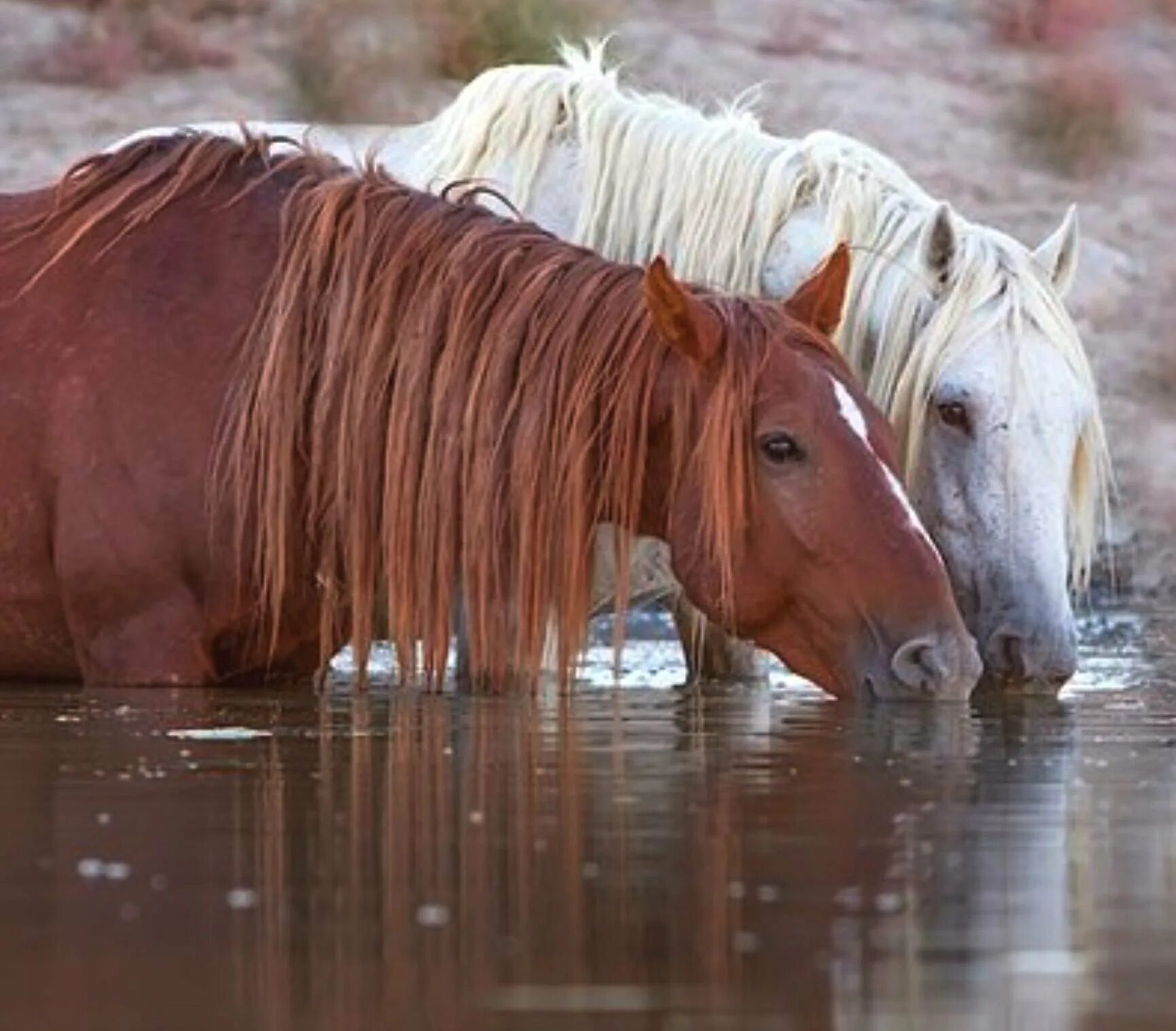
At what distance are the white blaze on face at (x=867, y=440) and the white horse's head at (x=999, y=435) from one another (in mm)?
863

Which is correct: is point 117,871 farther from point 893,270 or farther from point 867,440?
point 893,270

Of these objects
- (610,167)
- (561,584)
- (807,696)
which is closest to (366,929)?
(561,584)

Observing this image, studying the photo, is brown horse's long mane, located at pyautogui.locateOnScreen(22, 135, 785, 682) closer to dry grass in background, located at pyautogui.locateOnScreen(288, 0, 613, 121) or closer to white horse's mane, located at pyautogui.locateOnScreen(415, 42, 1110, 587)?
white horse's mane, located at pyautogui.locateOnScreen(415, 42, 1110, 587)

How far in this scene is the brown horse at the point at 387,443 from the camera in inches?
285

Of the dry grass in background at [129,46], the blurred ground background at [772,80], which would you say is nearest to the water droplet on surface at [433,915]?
the blurred ground background at [772,80]

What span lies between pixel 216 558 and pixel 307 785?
180 centimetres

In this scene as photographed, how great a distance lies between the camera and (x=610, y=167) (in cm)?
877

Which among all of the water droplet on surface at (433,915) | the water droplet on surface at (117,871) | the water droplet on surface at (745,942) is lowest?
the water droplet on surface at (745,942)

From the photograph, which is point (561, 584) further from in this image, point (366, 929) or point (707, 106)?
point (707, 106)

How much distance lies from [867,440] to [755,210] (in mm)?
1529

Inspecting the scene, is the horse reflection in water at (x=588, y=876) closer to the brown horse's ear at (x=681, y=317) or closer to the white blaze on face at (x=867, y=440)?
the white blaze on face at (x=867, y=440)

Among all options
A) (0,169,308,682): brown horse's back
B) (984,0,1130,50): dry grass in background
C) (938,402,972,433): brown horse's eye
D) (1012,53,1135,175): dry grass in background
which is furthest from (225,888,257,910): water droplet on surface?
(984,0,1130,50): dry grass in background

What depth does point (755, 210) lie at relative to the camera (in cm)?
863

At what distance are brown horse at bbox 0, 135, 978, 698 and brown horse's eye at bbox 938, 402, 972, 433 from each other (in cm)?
77
